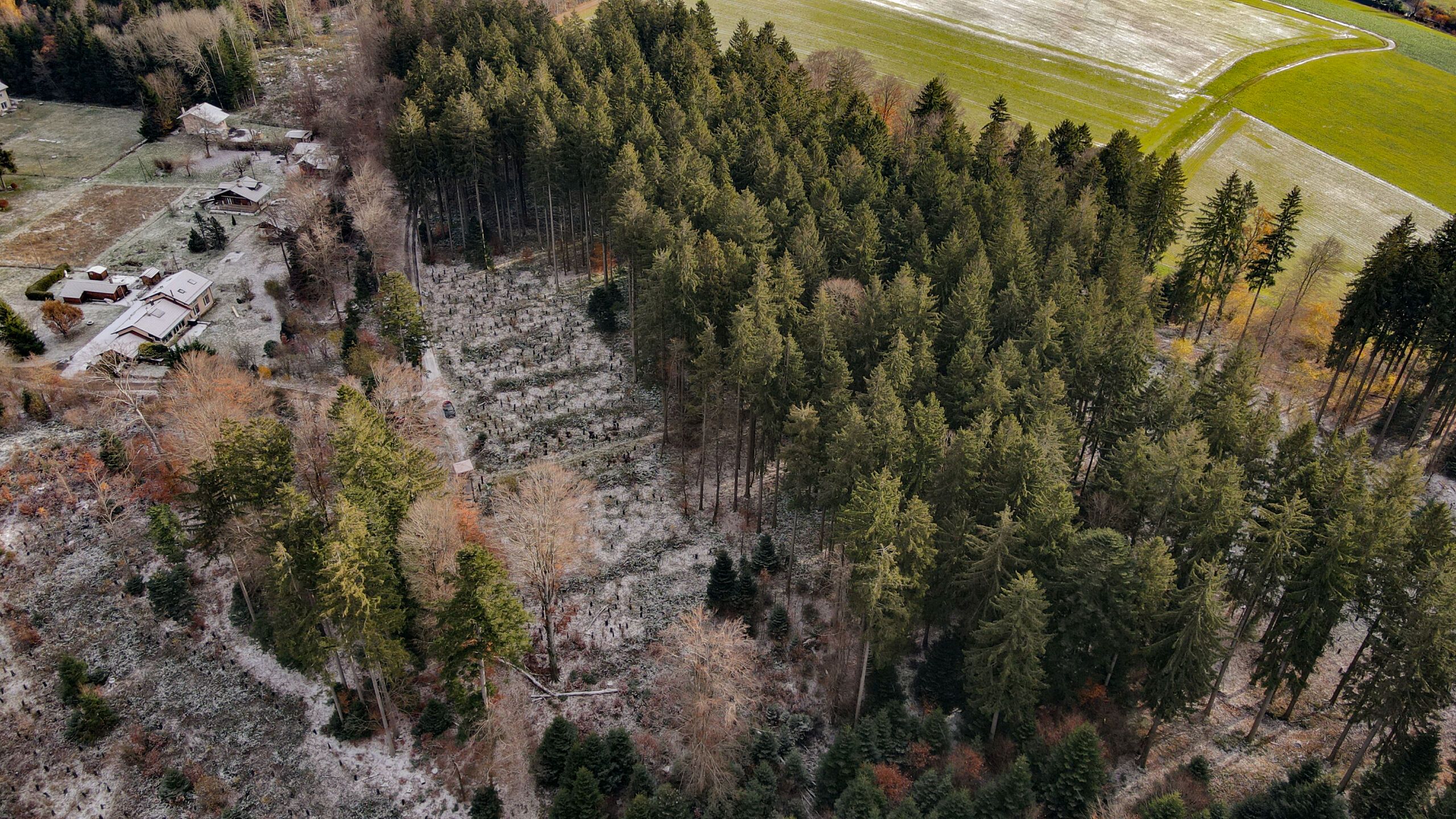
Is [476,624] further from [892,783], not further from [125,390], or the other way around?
[125,390]

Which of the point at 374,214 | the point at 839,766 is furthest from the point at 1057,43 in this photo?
the point at 839,766

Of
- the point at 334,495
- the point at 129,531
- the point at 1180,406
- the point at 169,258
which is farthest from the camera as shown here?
the point at 169,258

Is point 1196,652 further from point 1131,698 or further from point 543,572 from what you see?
point 543,572

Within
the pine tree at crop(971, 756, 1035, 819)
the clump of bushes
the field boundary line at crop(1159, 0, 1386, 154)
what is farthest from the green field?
the pine tree at crop(971, 756, 1035, 819)

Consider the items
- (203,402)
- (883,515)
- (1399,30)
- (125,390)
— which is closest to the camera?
(883,515)

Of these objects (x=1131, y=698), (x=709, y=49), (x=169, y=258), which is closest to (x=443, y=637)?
(x=1131, y=698)

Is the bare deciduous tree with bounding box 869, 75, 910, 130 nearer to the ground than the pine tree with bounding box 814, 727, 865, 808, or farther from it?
farther from it

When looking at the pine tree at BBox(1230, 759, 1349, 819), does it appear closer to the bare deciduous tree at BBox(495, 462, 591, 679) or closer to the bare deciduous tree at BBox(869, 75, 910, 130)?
the bare deciduous tree at BBox(495, 462, 591, 679)
